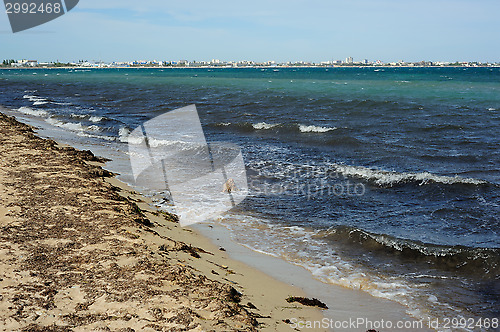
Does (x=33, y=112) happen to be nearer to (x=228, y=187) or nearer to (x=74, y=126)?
(x=74, y=126)

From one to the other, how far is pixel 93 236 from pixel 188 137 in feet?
39.8

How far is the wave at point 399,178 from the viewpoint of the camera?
10.5 meters

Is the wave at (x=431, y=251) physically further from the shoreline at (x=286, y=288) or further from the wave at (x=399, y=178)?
the wave at (x=399, y=178)

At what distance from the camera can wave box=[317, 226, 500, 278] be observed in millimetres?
6414

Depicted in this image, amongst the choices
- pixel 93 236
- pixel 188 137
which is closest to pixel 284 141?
pixel 188 137

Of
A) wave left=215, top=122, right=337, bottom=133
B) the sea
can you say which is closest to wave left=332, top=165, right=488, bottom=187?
the sea

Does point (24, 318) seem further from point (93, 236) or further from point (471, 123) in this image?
point (471, 123)

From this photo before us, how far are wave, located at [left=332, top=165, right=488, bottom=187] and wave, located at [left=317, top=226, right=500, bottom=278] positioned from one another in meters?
3.56

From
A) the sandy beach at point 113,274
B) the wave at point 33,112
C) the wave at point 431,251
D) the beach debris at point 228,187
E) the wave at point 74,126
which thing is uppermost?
the wave at point 33,112

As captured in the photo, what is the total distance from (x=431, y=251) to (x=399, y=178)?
14.2 feet

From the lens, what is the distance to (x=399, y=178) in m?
10.9

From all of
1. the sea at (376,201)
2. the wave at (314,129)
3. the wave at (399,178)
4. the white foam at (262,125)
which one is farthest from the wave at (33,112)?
the wave at (399,178)

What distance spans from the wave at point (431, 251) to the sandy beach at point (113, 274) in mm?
2132

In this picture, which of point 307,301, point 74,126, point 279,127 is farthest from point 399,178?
point 74,126
